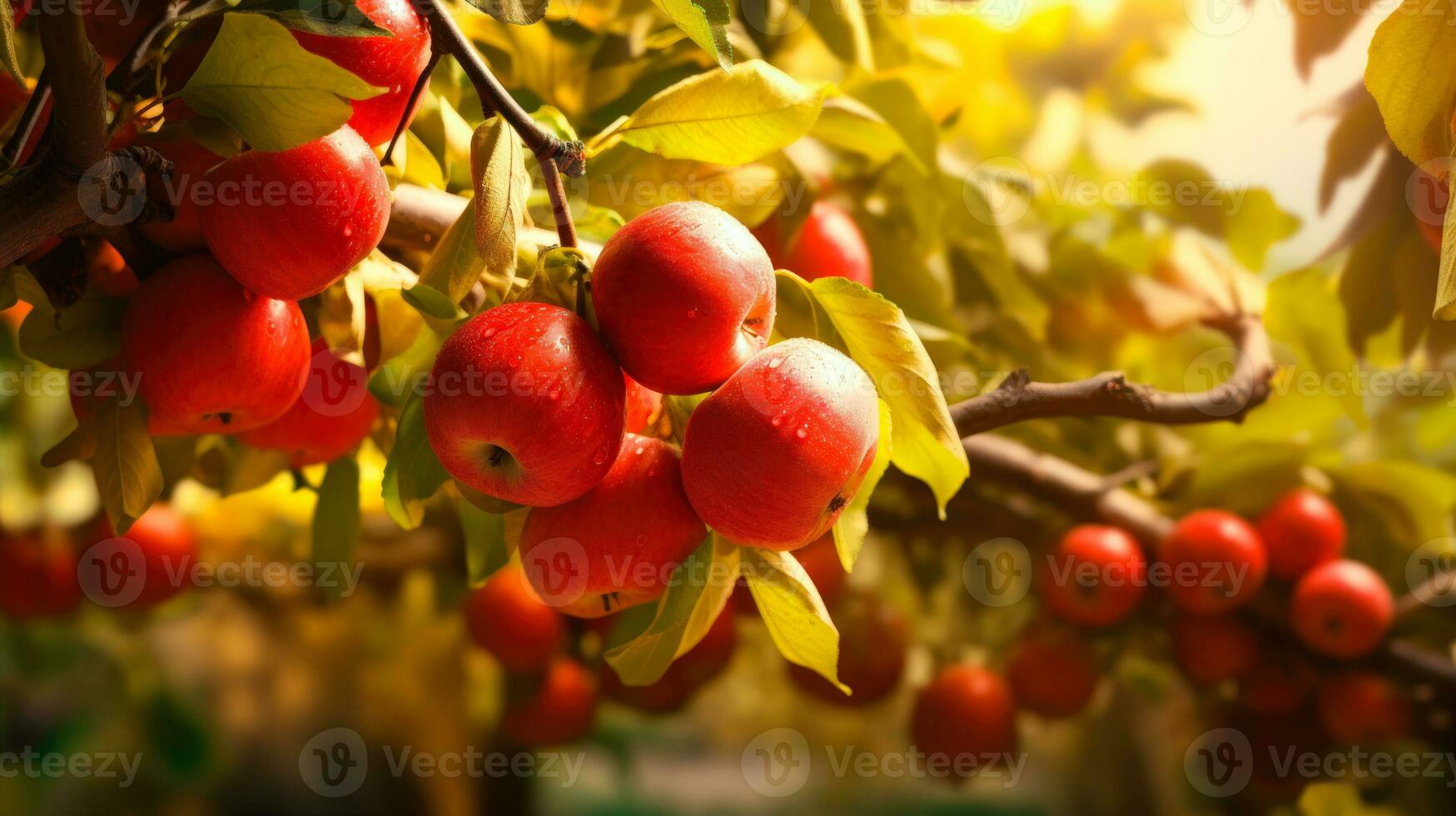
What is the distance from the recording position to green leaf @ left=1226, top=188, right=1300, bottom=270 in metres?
0.84

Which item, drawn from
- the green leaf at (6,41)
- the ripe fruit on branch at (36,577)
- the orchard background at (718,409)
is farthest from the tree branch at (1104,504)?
the ripe fruit on branch at (36,577)

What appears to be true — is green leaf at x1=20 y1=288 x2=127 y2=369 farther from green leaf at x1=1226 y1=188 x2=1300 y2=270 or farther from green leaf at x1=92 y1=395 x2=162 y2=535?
green leaf at x1=1226 y1=188 x2=1300 y2=270

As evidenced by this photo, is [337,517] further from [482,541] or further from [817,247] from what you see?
[817,247]

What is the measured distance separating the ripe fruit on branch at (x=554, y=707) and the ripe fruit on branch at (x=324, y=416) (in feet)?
1.32

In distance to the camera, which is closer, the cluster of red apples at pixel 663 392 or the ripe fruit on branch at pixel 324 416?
the cluster of red apples at pixel 663 392

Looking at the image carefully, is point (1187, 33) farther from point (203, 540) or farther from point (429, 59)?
point (203, 540)

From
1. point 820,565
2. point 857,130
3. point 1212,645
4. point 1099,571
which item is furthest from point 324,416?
point 1212,645

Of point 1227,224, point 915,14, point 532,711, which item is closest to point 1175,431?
point 1227,224

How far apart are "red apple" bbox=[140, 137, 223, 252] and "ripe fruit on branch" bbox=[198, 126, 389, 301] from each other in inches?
0.6

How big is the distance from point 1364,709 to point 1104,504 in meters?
0.24

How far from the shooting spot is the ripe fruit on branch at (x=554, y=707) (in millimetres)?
892

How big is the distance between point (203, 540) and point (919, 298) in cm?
65

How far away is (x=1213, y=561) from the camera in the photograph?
75 cm

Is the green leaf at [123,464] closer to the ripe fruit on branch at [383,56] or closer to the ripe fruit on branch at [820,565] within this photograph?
the ripe fruit on branch at [383,56]
